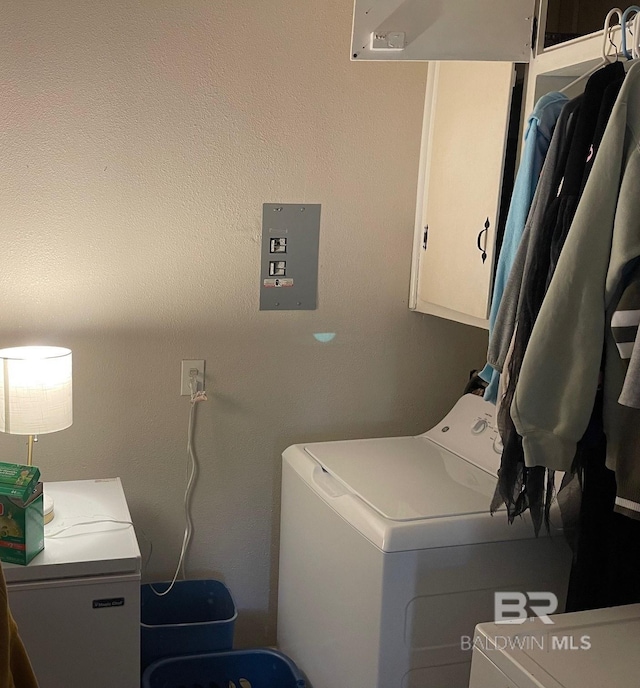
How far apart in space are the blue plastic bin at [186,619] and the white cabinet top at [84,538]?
1.20 feet

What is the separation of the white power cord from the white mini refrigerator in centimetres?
49

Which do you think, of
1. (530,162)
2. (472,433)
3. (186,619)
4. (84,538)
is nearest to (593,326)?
(530,162)

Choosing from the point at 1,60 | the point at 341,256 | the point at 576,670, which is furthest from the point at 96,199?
the point at 576,670

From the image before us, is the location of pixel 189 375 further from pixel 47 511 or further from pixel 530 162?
pixel 530 162

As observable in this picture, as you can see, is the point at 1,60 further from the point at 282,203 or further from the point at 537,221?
the point at 537,221

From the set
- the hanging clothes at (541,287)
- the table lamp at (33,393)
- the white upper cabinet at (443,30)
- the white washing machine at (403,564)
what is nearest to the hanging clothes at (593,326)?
the hanging clothes at (541,287)

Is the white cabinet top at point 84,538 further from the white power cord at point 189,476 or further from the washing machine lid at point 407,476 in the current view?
the washing machine lid at point 407,476

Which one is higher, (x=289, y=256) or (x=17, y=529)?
(x=289, y=256)

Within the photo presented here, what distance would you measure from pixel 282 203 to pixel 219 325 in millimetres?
394

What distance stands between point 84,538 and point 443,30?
142 cm

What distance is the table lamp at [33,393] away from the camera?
1.82 metres

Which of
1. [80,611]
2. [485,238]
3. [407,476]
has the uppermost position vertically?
[485,238]

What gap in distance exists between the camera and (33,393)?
1827 millimetres

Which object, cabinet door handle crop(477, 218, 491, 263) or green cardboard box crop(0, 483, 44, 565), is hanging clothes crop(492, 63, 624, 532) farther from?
green cardboard box crop(0, 483, 44, 565)
